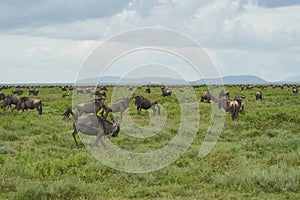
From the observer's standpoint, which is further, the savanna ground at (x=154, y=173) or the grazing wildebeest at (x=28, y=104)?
the grazing wildebeest at (x=28, y=104)

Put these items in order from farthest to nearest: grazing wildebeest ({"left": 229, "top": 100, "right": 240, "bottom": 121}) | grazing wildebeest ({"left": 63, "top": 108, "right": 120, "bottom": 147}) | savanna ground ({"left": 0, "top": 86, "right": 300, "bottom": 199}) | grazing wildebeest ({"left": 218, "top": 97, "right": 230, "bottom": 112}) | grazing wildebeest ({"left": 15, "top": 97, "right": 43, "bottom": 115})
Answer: grazing wildebeest ({"left": 15, "top": 97, "right": 43, "bottom": 115})
grazing wildebeest ({"left": 218, "top": 97, "right": 230, "bottom": 112})
grazing wildebeest ({"left": 229, "top": 100, "right": 240, "bottom": 121})
grazing wildebeest ({"left": 63, "top": 108, "right": 120, "bottom": 147})
savanna ground ({"left": 0, "top": 86, "right": 300, "bottom": 199})

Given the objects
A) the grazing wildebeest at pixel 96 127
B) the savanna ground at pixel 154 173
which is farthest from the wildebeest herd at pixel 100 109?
the savanna ground at pixel 154 173

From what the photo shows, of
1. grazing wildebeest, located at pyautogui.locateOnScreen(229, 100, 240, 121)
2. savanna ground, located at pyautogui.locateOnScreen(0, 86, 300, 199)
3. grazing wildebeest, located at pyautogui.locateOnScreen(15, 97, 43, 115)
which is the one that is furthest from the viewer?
grazing wildebeest, located at pyautogui.locateOnScreen(15, 97, 43, 115)

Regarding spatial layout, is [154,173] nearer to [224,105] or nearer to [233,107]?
[233,107]

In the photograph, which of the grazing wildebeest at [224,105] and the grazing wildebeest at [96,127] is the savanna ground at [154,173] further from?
the grazing wildebeest at [224,105]

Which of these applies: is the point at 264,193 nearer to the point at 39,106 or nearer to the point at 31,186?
the point at 31,186

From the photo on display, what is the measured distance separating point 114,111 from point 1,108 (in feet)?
32.6

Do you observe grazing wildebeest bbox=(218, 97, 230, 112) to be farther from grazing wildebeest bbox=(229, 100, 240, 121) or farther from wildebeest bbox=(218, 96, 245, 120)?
grazing wildebeest bbox=(229, 100, 240, 121)

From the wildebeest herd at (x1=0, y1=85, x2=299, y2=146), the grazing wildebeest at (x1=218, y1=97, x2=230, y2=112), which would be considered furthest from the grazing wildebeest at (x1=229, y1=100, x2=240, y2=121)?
the grazing wildebeest at (x1=218, y1=97, x2=230, y2=112)

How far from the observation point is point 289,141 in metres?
15.8

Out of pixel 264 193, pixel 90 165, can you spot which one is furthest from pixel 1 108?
pixel 264 193

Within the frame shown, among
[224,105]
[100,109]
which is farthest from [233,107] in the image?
[100,109]

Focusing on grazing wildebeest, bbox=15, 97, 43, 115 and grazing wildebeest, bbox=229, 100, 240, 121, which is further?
grazing wildebeest, bbox=15, 97, 43, 115

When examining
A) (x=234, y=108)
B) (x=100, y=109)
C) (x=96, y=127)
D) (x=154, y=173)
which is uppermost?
(x=234, y=108)
